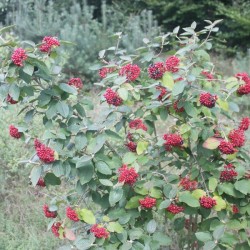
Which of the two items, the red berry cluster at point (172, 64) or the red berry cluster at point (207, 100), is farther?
the red berry cluster at point (172, 64)

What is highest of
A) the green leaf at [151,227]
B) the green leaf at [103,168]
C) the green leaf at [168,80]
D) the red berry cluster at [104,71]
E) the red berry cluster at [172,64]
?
the red berry cluster at [172,64]

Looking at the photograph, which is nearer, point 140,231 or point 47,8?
point 140,231

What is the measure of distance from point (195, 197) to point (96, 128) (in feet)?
1.68

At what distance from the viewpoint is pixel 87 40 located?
7297mm

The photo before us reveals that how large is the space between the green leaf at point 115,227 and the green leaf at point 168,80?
617 mm

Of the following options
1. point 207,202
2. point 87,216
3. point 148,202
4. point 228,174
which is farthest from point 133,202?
point 228,174

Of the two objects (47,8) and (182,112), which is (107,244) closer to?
(182,112)

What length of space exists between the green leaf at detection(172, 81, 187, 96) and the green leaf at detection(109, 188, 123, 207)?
0.47m

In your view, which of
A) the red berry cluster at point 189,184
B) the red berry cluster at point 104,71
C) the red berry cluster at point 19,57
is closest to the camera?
the red berry cluster at point 19,57

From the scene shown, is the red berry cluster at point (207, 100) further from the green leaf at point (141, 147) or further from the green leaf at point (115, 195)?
the green leaf at point (115, 195)

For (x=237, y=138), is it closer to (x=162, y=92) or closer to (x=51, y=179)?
(x=162, y=92)

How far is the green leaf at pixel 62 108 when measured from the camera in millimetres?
2254

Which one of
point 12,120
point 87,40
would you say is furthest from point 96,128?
point 87,40

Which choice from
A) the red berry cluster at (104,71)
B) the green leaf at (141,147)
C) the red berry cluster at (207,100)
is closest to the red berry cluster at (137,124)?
the green leaf at (141,147)
